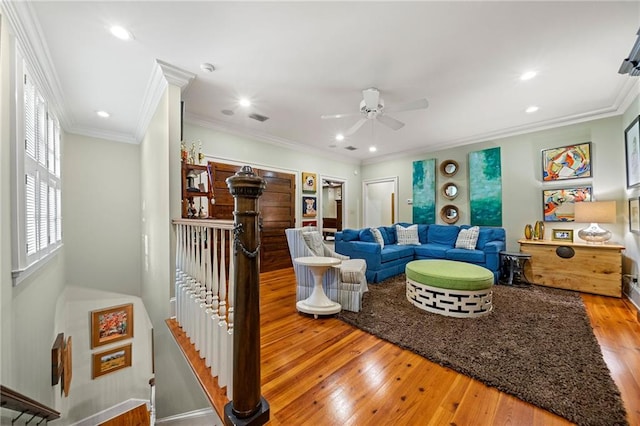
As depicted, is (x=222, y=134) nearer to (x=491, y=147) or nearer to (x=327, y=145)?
(x=327, y=145)

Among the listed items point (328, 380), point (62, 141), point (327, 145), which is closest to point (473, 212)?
point (327, 145)

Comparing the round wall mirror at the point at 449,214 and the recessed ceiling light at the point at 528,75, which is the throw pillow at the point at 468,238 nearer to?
the round wall mirror at the point at 449,214

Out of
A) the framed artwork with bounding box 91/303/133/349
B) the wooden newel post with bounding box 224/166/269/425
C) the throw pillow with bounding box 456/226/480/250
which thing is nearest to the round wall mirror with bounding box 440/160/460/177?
the throw pillow with bounding box 456/226/480/250

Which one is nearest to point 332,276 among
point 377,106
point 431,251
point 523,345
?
point 523,345

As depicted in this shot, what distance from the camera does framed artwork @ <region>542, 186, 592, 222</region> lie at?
386cm

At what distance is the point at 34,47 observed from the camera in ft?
6.53

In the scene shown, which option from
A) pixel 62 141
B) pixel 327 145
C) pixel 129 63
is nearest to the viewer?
pixel 129 63

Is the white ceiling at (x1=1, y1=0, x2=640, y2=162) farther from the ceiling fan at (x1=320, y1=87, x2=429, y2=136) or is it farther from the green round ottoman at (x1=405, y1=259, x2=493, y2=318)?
the green round ottoman at (x1=405, y1=259, x2=493, y2=318)

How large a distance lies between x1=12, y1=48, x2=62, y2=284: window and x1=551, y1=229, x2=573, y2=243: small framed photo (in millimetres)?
6259

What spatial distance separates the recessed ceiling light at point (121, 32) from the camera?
1.94 metres

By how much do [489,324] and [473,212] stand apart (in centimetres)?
297

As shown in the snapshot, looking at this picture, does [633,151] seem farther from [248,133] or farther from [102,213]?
[102,213]

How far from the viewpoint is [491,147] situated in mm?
4746

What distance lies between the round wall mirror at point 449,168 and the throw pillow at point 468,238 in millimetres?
1255
